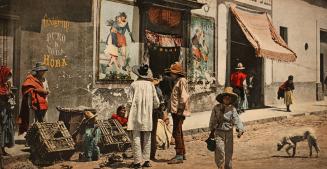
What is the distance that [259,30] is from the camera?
16953 millimetres

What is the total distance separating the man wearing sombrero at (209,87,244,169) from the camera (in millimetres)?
6145

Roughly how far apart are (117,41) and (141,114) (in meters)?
4.97

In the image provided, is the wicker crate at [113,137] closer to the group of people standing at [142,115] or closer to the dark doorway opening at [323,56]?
the group of people standing at [142,115]

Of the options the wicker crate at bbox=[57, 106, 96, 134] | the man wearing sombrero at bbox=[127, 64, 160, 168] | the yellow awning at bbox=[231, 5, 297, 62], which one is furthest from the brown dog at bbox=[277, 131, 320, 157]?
the yellow awning at bbox=[231, 5, 297, 62]

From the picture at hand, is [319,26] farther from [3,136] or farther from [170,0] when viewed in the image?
[3,136]

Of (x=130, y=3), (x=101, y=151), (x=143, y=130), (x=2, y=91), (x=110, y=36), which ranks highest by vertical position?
(x=130, y=3)

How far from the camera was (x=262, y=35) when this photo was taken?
16.8 metres

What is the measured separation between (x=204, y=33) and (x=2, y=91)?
8.84 m

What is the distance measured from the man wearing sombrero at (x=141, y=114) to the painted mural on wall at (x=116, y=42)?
4171 millimetres

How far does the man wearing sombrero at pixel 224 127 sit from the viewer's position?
20.2ft

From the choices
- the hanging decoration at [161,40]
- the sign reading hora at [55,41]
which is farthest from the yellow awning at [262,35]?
the sign reading hora at [55,41]

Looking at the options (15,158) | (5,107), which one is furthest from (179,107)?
(5,107)

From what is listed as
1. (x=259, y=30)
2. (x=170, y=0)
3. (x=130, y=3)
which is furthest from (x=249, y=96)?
(x=130, y=3)

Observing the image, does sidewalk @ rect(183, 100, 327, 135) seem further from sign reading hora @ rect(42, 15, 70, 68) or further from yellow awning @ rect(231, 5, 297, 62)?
sign reading hora @ rect(42, 15, 70, 68)
